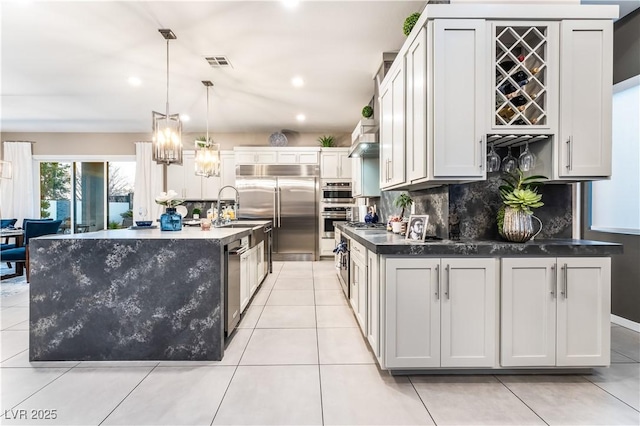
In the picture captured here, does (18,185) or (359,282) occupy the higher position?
(18,185)

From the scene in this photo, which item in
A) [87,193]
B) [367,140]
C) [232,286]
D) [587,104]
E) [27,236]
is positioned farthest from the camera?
[87,193]

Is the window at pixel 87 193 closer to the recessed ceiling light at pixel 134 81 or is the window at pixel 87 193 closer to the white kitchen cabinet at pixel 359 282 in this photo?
the recessed ceiling light at pixel 134 81

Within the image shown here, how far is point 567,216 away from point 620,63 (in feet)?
5.77

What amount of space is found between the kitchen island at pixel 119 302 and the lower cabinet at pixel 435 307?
1.30 metres

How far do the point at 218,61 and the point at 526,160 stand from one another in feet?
11.2

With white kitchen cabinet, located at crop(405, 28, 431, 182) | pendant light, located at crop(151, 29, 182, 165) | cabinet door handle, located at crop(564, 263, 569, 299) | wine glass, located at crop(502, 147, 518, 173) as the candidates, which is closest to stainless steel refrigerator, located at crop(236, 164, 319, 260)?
pendant light, located at crop(151, 29, 182, 165)

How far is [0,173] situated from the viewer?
5.14 metres

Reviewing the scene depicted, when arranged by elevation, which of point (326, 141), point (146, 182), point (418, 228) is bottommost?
A: point (418, 228)

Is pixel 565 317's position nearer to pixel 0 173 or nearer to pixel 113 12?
pixel 113 12

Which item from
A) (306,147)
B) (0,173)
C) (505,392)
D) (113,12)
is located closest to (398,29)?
(113,12)

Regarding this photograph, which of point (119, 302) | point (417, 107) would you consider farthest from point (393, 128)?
point (119, 302)

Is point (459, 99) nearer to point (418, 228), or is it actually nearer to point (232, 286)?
point (418, 228)

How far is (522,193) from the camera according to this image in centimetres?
218

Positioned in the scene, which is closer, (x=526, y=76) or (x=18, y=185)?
(x=526, y=76)
